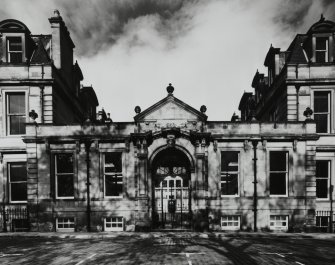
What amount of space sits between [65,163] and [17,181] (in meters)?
3.94

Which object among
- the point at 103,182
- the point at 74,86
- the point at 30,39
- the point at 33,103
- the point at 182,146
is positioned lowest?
the point at 103,182

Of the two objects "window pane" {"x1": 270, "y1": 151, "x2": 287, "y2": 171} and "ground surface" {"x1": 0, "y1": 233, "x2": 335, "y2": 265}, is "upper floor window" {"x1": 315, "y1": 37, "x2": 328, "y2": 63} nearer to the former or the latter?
"window pane" {"x1": 270, "y1": 151, "x2": 287, "y2": 171}

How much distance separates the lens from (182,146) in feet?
52.1

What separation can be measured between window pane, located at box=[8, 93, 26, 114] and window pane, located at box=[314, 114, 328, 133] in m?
19.7

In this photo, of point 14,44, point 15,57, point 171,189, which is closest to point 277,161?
point 171,189

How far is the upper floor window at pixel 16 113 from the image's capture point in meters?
17.7

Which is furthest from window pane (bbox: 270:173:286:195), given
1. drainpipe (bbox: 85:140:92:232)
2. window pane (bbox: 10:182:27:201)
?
window pane (bbox: 10:182:27:201)

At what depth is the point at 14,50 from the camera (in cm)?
1828

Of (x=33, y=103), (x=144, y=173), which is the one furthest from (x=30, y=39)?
(x=144, y=173)

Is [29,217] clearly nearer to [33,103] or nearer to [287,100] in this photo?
[33,103]

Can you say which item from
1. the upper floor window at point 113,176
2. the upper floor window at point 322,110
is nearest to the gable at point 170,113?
the upper floor window at point 113,176

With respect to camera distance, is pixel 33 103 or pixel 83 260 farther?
pixel 33 103

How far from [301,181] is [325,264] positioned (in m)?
7.27

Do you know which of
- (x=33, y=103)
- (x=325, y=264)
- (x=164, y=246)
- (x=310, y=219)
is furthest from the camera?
(x=33, y=103)
